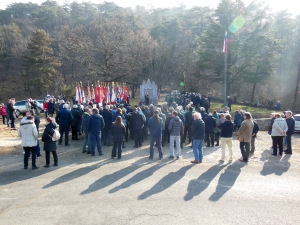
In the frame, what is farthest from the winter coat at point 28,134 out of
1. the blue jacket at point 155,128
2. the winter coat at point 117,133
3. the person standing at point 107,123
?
the blue jacket at point 155,128

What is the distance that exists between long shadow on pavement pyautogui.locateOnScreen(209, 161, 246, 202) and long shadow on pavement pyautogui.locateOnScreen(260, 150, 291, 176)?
77 cm

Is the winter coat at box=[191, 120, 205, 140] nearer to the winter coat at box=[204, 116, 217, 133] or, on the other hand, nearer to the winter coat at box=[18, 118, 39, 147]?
the winter coat at box=[204, 116, 217, 133]

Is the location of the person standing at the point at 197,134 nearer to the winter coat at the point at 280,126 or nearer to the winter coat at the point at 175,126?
the winter coat at the point at 175,126

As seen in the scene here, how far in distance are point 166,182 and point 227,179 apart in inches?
71.3

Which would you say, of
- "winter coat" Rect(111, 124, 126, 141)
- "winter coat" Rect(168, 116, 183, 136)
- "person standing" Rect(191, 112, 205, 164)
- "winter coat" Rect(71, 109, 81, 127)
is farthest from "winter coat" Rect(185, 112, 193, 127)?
"winter coat" Rect(71, 109, 81, 127)

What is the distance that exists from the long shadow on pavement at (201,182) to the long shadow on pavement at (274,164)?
1.43 m

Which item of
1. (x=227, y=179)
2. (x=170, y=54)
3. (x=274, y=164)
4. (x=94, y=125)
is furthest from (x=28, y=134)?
(x=170, y=54)

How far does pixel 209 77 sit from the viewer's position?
3088 cm

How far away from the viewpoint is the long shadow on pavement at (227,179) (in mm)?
6305

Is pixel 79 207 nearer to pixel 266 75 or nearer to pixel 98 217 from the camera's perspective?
pixel 98 217

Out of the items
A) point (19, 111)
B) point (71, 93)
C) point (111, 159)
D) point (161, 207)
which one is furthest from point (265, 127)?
point (71, 93)

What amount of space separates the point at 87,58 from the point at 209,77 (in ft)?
48.9

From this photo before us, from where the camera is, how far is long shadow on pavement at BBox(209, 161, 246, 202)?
6.31 meters

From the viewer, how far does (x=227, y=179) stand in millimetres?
7453
